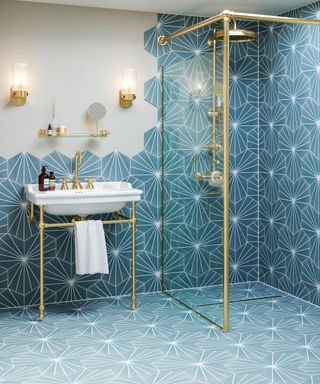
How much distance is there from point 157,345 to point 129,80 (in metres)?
2.11

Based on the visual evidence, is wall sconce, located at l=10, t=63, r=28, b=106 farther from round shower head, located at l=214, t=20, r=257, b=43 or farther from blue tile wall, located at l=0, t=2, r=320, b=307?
round shower head, located at l=214, t=20, r=257, b=43

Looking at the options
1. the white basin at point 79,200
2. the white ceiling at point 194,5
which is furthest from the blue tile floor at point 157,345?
the white ceiling at point 194,5

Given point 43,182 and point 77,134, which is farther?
point 77,134

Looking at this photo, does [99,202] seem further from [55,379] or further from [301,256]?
[301,256]

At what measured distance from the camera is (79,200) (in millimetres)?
4004

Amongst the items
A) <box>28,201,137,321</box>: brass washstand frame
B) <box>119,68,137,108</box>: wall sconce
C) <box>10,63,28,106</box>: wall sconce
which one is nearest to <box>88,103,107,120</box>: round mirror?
<box>119,68,137,108</box>: wall sconce

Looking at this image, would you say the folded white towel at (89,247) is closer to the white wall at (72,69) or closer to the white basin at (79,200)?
the white basin at (79,200)

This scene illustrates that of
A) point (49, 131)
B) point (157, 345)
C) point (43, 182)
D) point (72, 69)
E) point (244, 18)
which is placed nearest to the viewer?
point (157, 345)

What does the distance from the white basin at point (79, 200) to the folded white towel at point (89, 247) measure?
11 centimetres

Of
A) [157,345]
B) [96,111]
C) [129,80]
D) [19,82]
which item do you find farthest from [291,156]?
[19,82]

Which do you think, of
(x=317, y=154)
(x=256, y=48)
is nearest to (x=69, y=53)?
(x=256, y=48)

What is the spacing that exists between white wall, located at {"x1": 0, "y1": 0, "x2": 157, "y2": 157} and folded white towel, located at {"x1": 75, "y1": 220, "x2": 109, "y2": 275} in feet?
2.29

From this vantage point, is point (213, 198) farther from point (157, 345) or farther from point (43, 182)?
point (43, 182)

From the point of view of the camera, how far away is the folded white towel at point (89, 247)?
4.10m
